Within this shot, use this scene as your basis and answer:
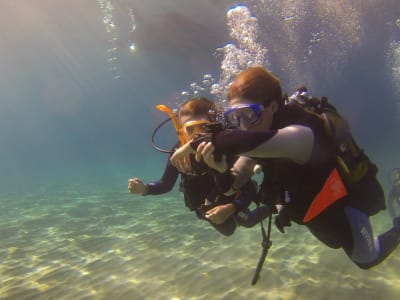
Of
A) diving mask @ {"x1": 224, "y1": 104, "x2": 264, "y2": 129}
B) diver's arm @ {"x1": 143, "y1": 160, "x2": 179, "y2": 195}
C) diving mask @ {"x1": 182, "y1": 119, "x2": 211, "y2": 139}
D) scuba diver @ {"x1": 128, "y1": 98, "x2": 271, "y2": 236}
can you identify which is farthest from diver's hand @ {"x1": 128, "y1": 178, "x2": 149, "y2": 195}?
diving mask @ {"x1": 224, "y1": 104, "x2": 264, "y2": 129}

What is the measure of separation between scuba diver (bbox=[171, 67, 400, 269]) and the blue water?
7.13 ft

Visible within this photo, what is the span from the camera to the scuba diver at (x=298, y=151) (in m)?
2.22

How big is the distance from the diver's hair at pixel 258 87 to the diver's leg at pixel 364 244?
154cm

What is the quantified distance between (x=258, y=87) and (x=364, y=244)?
7.37 ft

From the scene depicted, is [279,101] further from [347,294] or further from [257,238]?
[257,238]


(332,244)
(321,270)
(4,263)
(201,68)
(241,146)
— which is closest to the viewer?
(241,146)

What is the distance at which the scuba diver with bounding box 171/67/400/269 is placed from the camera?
222 cm

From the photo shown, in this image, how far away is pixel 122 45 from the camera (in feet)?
91.7

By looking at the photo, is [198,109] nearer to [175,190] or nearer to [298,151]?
[298,151]

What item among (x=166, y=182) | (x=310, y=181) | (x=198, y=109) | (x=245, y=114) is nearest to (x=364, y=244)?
(x=310, y=181)

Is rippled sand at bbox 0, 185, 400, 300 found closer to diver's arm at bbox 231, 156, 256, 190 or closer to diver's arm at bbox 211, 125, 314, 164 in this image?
diver's arm at bbox 231, 156, 256, 190

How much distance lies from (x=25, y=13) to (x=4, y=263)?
25.8 metres

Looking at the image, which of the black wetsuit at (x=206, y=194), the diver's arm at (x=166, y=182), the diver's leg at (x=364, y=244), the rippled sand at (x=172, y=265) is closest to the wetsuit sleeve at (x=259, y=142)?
the diver's leg at (x=364, y=244)

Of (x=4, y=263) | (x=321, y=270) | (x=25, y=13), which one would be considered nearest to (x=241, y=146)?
(x=321, y=270)
